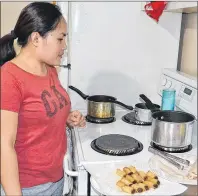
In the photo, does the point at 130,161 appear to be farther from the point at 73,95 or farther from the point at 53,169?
the point at 73,95

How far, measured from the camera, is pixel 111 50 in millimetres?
1544

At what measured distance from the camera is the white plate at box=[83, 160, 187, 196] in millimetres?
810

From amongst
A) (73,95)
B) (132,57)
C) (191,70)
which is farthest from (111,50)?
(191,70)

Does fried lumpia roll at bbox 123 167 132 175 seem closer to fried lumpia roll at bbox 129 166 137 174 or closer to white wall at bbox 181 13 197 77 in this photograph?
fried lumpia roll at bbox 129 166 137 174

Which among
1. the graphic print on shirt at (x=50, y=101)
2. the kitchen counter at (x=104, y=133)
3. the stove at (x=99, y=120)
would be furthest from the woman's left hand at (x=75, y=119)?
the graphic print on shirt at (x=50, y=101)

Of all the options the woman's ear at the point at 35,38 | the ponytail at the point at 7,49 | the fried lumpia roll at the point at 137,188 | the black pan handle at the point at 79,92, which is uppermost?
the woman's ear at the point at 35,38

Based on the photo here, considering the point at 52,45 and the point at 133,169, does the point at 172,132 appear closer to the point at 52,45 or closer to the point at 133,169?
the point at 133,169

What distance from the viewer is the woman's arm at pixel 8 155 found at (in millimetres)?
741

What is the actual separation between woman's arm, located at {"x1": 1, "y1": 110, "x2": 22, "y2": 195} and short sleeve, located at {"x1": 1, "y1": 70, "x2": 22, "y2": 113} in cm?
2

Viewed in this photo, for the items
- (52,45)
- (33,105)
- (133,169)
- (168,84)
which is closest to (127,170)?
(133,169)

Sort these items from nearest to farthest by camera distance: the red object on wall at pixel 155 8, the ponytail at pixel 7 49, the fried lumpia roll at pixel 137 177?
1. the fried lumpia roll at pixel 137 177
2. the ponytail at pixel 7 49
3. the red object on wall at pixel 155 8

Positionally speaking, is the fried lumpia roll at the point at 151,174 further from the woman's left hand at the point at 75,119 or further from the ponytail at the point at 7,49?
the ponytail at the point at 7,49

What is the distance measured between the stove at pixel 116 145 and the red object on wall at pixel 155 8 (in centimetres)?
65

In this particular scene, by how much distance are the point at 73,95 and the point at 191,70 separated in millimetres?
633
